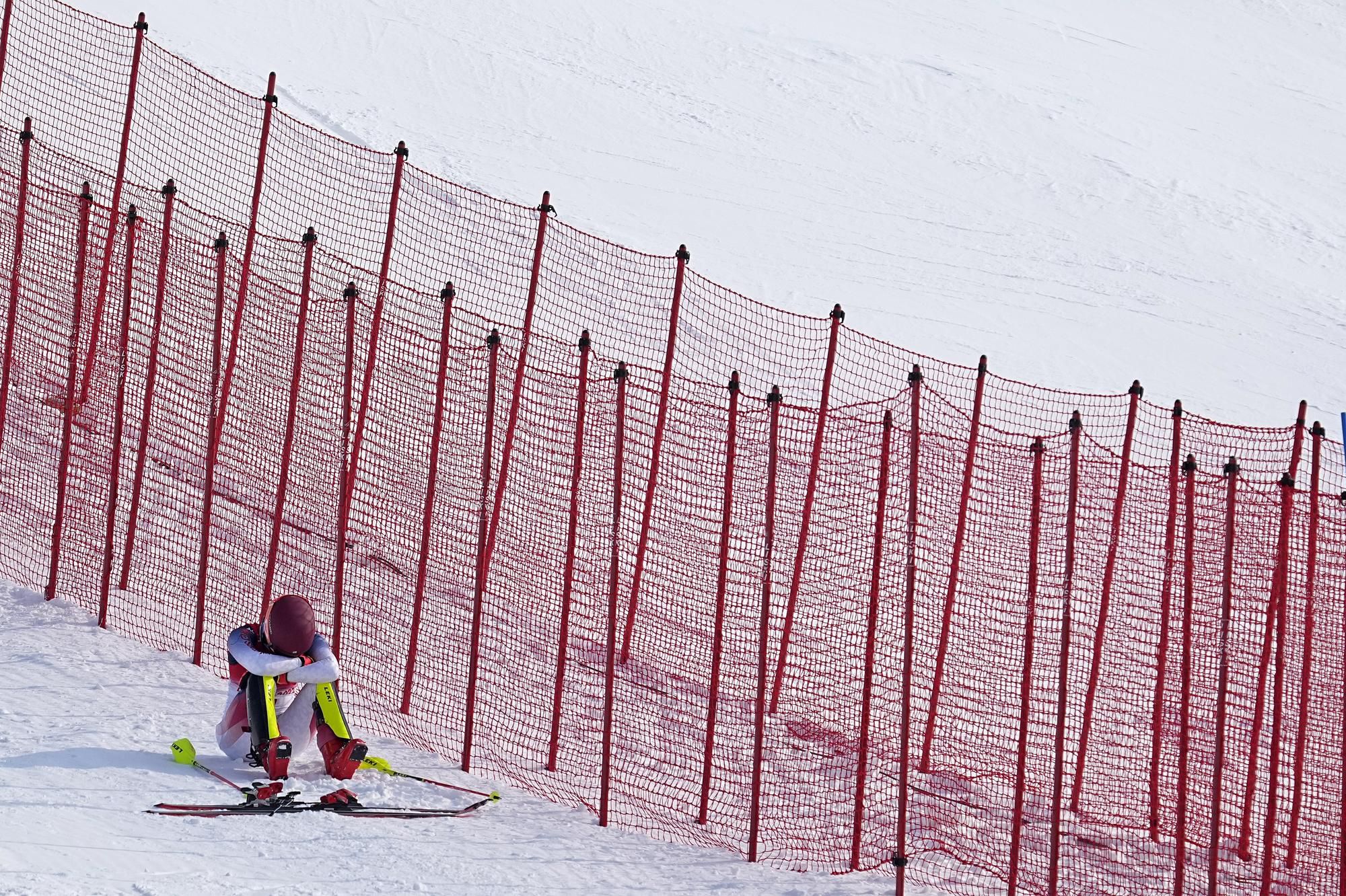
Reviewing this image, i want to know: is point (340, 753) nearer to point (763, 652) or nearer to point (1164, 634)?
point (763, 652)

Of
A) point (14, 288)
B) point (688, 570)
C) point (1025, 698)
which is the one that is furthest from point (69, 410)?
point (1025, 698)

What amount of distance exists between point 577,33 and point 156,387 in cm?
1078

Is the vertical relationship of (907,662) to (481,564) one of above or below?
below

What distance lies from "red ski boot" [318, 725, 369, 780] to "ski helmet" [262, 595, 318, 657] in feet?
1.44

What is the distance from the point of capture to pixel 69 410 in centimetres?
1145

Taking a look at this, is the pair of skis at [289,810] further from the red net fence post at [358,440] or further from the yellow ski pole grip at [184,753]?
the red net fence post at [358,440]

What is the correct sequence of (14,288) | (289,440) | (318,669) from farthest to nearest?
(14,288) < (289,440) < (318,669)

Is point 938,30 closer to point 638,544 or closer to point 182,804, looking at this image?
point 638,544

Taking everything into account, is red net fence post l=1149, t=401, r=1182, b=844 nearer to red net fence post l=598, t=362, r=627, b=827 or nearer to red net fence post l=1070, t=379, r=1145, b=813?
red net fence post l=1070, t=379, r=1145, b=813

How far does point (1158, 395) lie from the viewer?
17109 mm

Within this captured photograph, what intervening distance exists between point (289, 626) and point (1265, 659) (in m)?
5.05

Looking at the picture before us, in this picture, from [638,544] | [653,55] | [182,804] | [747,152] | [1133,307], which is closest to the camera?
[182,804]

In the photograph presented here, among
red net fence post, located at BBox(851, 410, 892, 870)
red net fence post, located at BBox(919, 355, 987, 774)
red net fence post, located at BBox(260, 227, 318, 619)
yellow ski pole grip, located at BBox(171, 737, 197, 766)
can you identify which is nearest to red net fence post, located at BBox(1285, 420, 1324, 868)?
red net fence post, located at BBox(919, 355, 987, 774)

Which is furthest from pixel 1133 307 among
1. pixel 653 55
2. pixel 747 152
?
pixel 653 55
